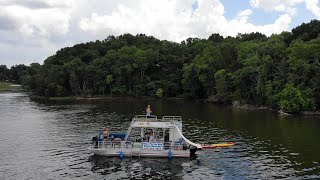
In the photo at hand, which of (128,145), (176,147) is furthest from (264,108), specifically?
(128,145)

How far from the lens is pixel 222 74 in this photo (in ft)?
478

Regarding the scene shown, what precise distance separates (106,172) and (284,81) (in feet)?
262

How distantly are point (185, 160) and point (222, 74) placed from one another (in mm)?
94439

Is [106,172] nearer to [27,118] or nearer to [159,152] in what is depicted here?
[159,152]

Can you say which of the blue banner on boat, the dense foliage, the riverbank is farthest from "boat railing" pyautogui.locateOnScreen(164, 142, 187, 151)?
the riverbank

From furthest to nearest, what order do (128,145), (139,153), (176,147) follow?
(128,145) < (176,147) < (139,153)

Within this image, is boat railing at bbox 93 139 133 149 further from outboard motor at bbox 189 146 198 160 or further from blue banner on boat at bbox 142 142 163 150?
outboard motor at bbox 189 146 198 160

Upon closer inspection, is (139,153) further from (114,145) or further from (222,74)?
(222,74)

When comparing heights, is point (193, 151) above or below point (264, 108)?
below

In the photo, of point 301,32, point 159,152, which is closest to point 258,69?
point 301,32

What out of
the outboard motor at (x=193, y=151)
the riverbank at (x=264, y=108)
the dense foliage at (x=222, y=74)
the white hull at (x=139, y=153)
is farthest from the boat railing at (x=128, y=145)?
the riverbank at (x=264, y=108)

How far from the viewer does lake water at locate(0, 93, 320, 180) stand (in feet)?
158

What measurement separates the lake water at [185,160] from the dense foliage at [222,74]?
18391mm

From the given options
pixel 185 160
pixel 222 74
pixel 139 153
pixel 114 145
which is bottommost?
pixel 185 160
